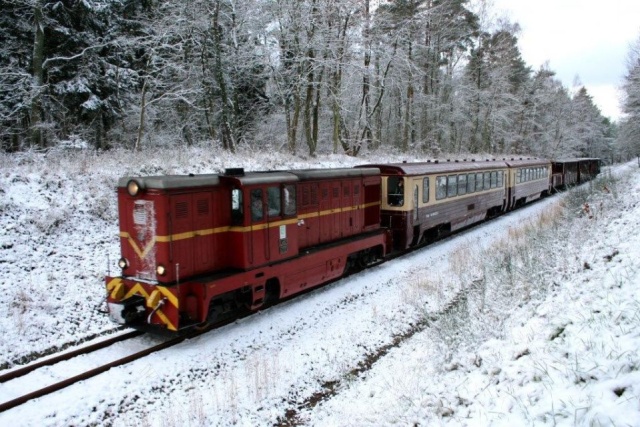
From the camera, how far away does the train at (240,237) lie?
805 cm

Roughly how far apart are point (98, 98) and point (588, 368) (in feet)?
73.8

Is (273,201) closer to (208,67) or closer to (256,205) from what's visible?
(256,205)

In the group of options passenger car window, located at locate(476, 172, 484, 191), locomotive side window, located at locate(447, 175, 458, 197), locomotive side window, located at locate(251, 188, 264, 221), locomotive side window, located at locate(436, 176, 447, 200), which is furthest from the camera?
passenger car window, located at locate(476, 172, 484, 191)

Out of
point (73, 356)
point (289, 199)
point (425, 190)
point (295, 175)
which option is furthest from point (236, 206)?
point (425, 190)

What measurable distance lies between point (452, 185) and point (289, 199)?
9367 mm

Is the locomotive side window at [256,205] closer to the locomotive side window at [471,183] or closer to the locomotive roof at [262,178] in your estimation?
the locomotive roof at [262,178]

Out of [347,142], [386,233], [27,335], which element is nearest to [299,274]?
[386,233]

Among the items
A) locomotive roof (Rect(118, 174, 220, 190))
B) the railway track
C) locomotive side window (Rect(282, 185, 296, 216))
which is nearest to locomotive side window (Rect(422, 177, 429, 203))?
locomotive side window (Rect(282, 185, 296, 216))

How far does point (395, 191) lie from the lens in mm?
14406

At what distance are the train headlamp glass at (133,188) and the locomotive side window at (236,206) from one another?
5.88 ft

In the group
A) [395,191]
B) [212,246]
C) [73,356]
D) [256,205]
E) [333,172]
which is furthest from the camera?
[395,191]

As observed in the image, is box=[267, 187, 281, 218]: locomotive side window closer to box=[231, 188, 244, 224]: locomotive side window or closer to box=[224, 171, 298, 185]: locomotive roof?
box=[224, 171, 298, 185]: locomotive roof

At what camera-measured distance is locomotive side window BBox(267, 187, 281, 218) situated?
371 inches

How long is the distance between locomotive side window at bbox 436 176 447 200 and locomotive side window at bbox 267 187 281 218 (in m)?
8.20
